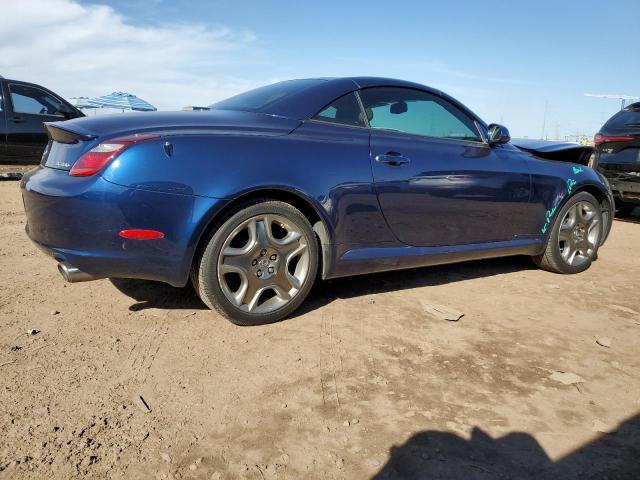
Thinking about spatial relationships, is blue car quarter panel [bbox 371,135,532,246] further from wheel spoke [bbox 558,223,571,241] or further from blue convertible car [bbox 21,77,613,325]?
wheel spoke [bbox 558,223,571,241]

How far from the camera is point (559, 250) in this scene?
4.26 meters

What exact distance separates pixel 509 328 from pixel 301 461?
1.79m

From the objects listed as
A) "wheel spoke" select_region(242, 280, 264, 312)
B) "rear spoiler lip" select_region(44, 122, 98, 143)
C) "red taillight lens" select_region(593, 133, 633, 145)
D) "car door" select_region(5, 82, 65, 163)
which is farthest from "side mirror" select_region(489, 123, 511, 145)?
"car door" select_region(5, 82, 65, 163)

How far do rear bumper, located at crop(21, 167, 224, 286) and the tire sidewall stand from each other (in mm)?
2946

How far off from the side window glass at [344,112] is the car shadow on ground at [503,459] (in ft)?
6.26

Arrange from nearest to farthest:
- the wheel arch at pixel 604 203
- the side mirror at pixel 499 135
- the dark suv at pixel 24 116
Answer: the side mirror at pixel 499 135
the wheel arch at pixel 604 203
the dark suv at pixel 24 116

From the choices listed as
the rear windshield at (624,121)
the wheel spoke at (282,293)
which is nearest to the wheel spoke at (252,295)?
the wheel spoke at (282,293)

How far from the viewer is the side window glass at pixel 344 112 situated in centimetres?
307

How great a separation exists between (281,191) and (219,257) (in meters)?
0.50

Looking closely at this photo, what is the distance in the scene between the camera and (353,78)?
3.33 m

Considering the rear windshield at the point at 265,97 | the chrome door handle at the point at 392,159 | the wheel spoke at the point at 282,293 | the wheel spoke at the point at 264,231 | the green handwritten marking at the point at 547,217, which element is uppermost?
the rear windshield at the point at 265,97

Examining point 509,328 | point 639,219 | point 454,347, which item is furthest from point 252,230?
point 639,219

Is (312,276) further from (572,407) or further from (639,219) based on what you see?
(639,219)

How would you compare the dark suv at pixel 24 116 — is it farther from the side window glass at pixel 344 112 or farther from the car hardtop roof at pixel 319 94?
the side window glass at pixel 344 112
